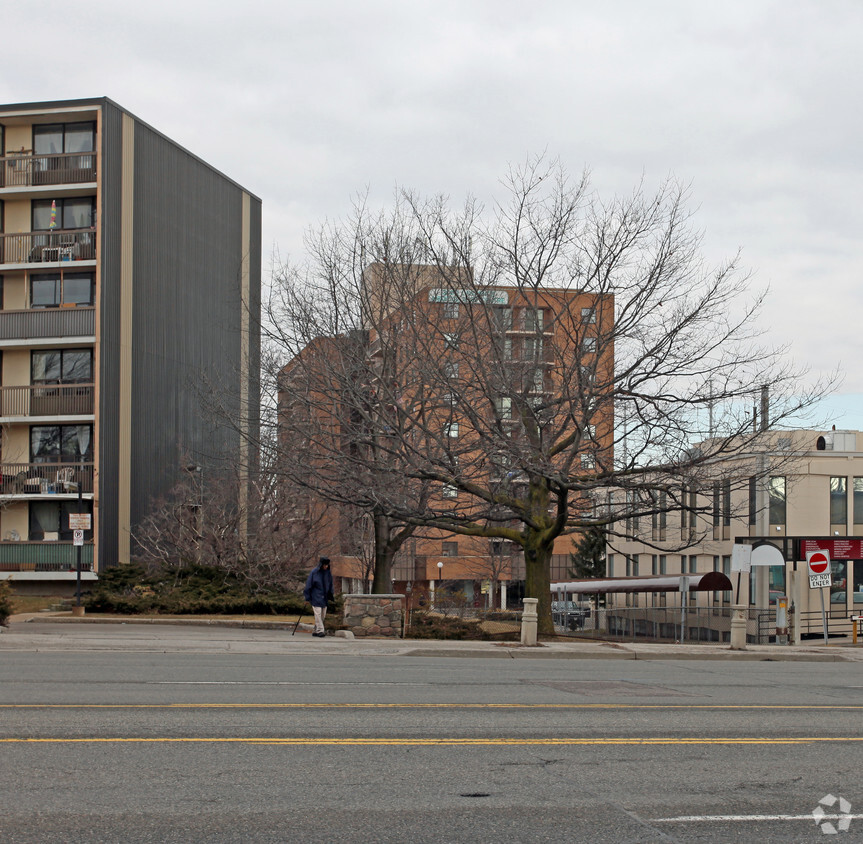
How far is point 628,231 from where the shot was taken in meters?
25.9

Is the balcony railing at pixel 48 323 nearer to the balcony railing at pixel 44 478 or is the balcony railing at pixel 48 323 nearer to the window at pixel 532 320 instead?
the balcony railing at pixel 44 478

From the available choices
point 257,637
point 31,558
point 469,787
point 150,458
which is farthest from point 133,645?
point 150,458

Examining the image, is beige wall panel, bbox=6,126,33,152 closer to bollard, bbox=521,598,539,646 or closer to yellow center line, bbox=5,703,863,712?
bollard, bbox=521,598,539,646

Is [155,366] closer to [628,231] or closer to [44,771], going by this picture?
[628,231]

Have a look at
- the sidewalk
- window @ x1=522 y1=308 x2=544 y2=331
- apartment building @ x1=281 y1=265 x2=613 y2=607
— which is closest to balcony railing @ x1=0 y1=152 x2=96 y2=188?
apartment building @ x1=281 y1=265 x2=613 y2=607

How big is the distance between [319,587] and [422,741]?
13.7 m

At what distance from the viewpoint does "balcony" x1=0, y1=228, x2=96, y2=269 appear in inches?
1674

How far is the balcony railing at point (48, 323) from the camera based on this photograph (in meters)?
41.8

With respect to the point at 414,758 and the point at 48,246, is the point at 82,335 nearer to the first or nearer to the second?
the point at 48,246

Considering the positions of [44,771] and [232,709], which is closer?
[44,771]

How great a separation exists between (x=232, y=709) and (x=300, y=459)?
16841 millimetres

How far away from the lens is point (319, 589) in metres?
22.8

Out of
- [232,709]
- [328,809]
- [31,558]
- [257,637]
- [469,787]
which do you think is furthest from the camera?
[31,558]

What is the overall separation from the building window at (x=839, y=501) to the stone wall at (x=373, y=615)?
34.2m
